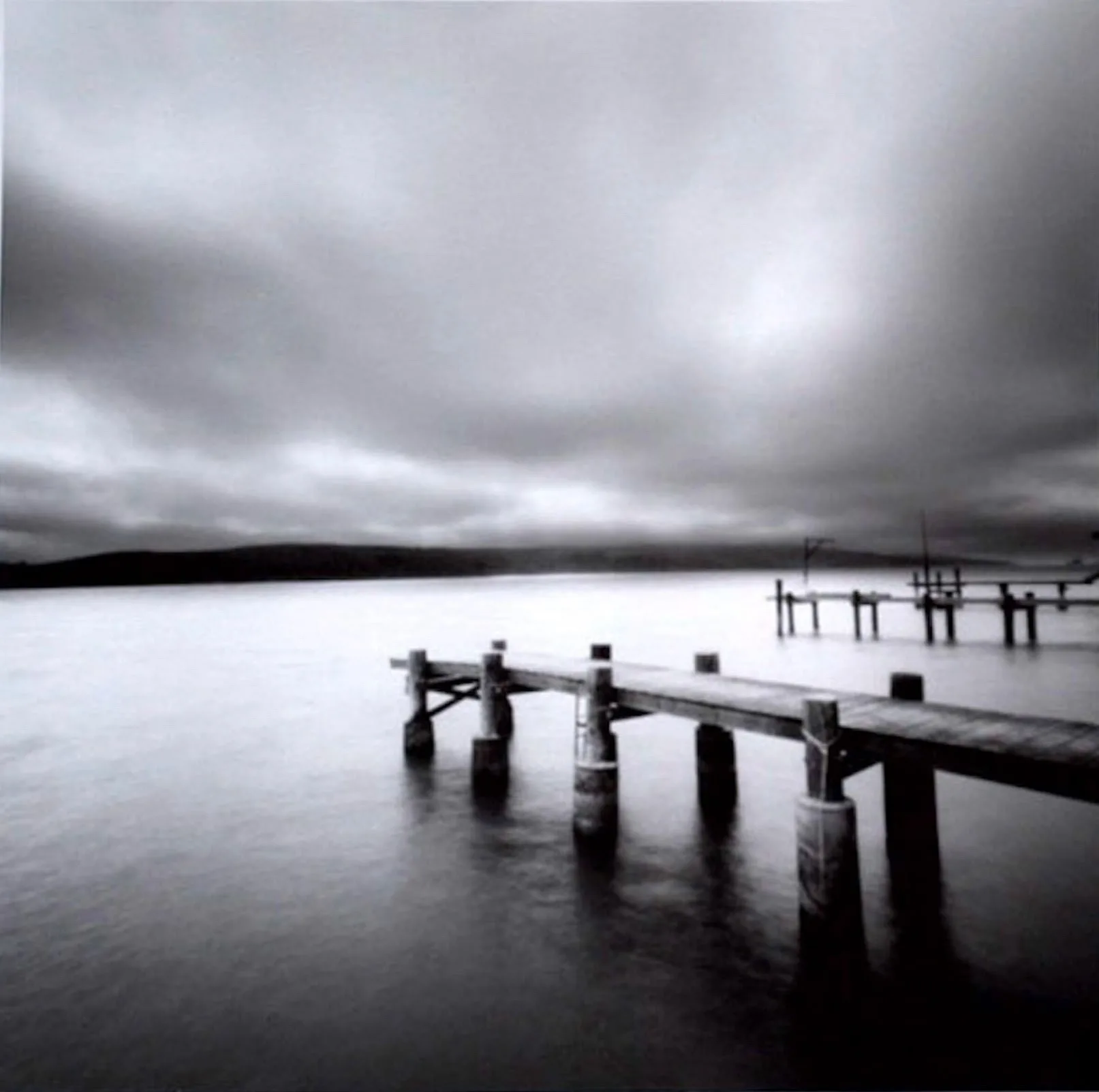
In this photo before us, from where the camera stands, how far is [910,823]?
8.68 meters

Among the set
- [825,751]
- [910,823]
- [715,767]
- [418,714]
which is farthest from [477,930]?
[418,714]

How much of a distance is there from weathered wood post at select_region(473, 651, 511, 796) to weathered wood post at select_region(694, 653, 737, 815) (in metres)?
3.19

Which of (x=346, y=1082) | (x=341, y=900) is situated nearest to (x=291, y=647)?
Answer: (x=341, y=900)

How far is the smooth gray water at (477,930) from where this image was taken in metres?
5.55

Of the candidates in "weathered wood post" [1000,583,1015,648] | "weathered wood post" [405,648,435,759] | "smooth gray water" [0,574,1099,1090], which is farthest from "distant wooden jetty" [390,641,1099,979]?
"weathered wood post" [1000,583,1015,648]

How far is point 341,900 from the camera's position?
8594mm

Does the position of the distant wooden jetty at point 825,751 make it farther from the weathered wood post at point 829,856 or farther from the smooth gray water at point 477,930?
the smooth gray water at point 477,930

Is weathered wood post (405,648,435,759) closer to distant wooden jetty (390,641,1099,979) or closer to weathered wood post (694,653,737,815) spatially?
distant wooden jetty (390,641,1099,979)

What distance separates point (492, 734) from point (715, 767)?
12.1 feet

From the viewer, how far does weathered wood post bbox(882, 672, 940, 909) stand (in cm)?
834

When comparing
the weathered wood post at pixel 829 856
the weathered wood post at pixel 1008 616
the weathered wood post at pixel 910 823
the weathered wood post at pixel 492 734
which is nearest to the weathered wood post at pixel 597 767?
the weathered wood post at pixel 492 734

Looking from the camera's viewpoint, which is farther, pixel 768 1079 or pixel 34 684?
pixel 34 684

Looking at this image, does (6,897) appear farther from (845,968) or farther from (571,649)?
(571,649)

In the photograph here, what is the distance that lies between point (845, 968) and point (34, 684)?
34.8 m
